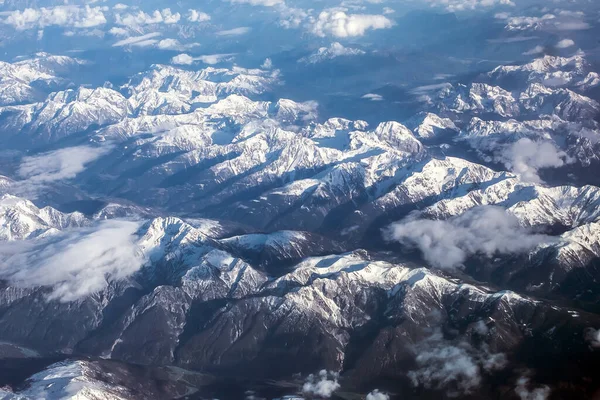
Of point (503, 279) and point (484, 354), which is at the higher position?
point (484, 354)

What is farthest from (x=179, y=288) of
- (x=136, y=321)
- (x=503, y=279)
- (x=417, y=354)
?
(x=503, y=279)

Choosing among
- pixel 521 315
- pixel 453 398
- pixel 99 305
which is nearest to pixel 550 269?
pixel 521 315

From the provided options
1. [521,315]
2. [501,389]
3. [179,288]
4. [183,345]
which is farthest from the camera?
[179,288]

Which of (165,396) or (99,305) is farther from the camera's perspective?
(99,305)

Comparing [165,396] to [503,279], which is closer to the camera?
[165,396]

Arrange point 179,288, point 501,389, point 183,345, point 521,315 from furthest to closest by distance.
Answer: point 179,288 < point 183,345 < point 521,315 < point 501,389

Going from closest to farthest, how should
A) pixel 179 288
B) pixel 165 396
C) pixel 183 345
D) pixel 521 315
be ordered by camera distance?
pixel 165 396 → pixel 521 315 → pixel 183 345 → pixel 179 288

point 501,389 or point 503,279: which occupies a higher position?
point 501,389

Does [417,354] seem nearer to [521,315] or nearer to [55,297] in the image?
[521,315]

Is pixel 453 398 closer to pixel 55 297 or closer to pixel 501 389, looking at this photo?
pixel 501 389
